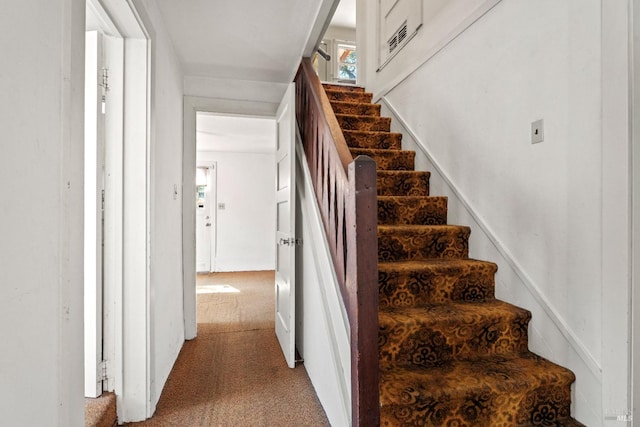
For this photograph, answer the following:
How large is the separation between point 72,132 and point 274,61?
215cm

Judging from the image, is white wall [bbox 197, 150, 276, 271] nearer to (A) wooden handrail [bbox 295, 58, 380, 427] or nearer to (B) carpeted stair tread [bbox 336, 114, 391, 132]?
→ (B) carpeted stair tread [bbox 336, 114, 391, 132]

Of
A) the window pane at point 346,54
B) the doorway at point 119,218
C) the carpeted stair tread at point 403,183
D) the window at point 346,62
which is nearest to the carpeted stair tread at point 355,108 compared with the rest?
the carpeted stair tread at point 403,183

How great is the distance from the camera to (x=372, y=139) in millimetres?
2779

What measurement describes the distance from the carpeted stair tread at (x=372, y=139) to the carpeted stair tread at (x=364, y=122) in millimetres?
132

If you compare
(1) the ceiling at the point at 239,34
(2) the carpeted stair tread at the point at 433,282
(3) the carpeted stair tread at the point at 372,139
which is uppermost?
(1) the ceiling at the point at 239,34

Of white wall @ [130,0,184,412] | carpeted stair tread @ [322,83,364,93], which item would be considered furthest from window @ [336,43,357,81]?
white wall @ [130,0,184,412]

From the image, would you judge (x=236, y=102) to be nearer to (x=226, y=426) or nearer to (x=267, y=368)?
(x=267, y=368)

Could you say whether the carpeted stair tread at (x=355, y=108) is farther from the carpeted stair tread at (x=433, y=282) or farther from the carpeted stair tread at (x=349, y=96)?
the carpeted stair tread at (x=433, y=282)

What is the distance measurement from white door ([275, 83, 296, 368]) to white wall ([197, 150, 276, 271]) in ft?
12.6

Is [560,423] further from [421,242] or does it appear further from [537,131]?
[537,131]

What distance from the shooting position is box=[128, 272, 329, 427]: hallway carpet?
A: 6.09 feet

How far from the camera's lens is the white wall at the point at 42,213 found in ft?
2.31

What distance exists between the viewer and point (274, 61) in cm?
280

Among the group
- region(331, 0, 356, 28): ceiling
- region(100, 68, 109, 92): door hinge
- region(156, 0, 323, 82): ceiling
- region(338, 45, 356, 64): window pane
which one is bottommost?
region(100, 68, 109, 92): door hinge
